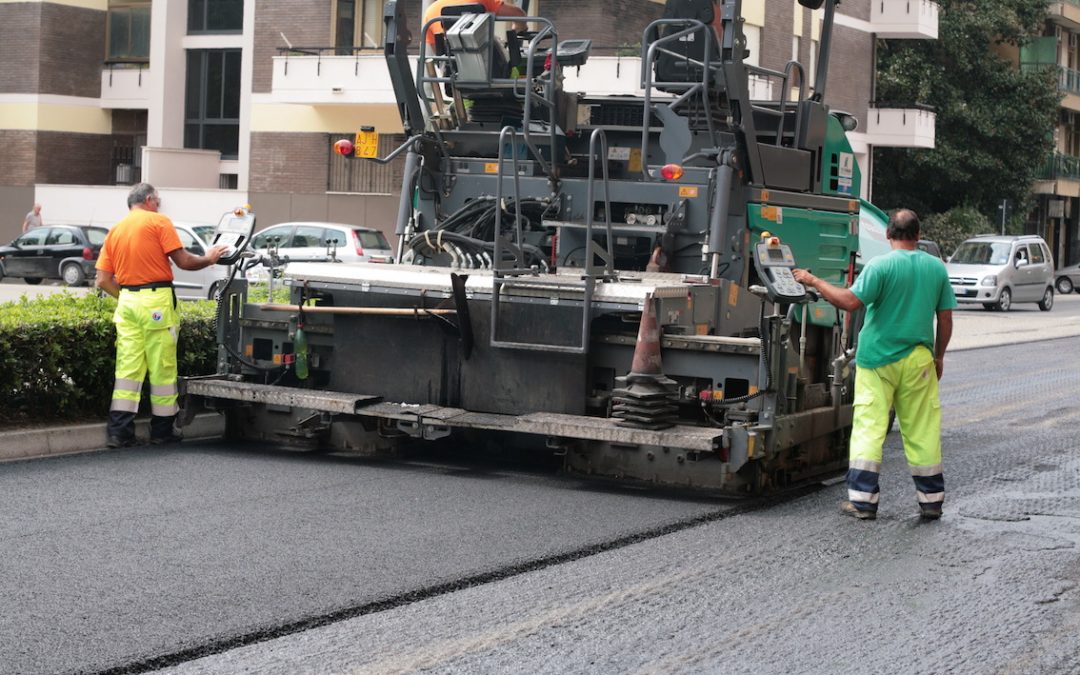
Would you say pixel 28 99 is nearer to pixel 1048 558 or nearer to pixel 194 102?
pixel 194 102

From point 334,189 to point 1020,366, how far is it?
22085mm

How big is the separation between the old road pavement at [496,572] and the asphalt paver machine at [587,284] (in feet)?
1.20

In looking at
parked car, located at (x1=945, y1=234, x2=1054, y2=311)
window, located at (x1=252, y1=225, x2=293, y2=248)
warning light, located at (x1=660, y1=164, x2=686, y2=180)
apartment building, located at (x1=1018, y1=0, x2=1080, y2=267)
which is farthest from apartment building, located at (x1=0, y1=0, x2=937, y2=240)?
warning light, located at (x1=660, y1=164, x2=686, y2=180)

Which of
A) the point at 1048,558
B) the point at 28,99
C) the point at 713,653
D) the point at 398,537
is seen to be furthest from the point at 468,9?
the point at 28,99

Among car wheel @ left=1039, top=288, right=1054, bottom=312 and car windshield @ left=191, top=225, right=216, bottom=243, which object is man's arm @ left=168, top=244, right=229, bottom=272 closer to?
car windshield @ left=191, top=225, right=216, bottom=243

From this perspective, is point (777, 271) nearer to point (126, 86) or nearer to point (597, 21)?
point (597, 21)

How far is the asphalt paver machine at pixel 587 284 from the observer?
959 cm

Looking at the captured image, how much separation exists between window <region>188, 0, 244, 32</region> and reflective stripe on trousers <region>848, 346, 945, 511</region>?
3584 centimetres

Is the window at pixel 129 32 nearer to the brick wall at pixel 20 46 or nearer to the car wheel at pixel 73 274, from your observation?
the brick wall at pixel 20 46

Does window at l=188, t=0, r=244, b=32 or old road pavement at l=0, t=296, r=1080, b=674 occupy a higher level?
window at l=188, t=0, r=244, b=32

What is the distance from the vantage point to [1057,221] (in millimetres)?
67438

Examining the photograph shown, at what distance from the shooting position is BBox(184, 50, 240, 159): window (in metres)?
43.1

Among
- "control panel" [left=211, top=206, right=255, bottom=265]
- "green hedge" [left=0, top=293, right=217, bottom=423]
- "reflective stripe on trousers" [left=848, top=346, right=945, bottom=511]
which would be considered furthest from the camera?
"control panel" [left=211, top=206, right=255, bottom=265]

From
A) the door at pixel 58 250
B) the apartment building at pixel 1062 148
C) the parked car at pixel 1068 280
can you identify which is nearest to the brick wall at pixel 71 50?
the door at pixel 58 250
